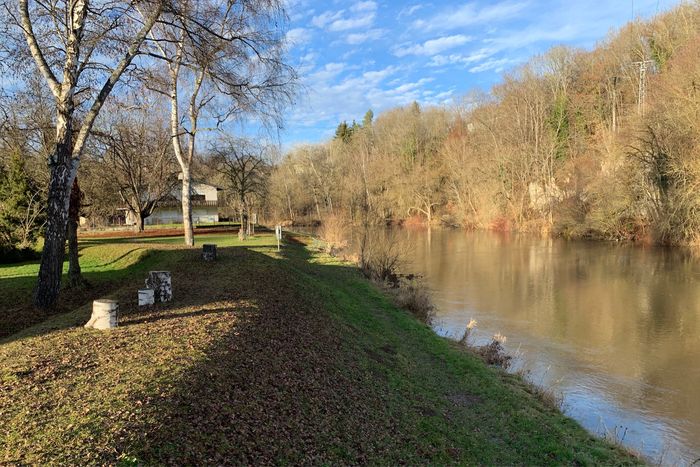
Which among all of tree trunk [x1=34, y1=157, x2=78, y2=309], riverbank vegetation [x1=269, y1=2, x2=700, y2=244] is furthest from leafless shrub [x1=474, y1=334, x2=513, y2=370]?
riverbank vegetation [x1=269, y1=2, x2=700, y2=244]

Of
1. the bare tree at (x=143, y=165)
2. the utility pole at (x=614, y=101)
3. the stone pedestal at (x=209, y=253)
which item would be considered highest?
the utility pole at (x=614, y=101)

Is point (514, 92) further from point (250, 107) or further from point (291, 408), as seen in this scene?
point (291, 408)

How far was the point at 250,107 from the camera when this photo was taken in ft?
45.7

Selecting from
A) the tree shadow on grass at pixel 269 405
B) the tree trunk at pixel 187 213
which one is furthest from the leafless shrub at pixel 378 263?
the tree shadow on grass at pixel 269 405

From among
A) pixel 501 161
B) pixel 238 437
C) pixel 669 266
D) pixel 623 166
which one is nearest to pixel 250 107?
pixel 238 437

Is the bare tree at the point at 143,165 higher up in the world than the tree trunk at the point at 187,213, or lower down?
higher up

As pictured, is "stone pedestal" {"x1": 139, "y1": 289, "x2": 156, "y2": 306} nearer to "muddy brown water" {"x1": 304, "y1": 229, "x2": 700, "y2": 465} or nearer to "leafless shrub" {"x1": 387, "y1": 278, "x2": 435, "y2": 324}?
"muddy brown water" {"x1": 304, "y1": 229, "x2": 700, "y2": 465}

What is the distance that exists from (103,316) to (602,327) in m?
14.0

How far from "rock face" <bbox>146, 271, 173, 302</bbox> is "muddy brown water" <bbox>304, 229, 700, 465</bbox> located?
306 inches

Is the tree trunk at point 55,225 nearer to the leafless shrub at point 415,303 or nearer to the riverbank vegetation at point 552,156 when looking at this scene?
the leafless shrub at point 415,303

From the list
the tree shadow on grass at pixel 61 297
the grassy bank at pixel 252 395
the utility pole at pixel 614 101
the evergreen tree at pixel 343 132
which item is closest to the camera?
the grassy bank at pixel 252 395

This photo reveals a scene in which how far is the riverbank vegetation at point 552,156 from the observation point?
101 ft

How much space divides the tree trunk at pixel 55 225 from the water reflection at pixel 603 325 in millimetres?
10091

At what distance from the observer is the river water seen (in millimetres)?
8820
